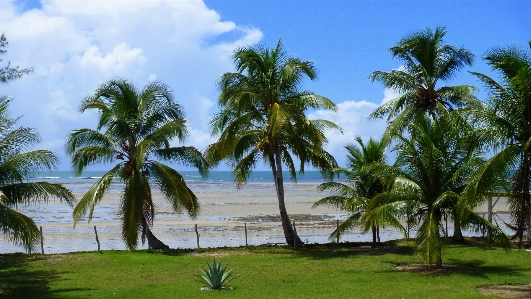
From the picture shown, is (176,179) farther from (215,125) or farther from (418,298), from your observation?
(418,298)

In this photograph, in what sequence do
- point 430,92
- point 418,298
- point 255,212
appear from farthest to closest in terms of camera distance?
1. point 255,212
2. point 430,92
3. point 418,298

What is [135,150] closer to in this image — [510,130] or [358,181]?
[358,181]

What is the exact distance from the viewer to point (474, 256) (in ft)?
63.4

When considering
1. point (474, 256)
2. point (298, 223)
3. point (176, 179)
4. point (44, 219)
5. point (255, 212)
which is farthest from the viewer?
point (255, 212)

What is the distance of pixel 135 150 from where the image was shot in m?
21.0

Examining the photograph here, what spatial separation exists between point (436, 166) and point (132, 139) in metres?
10.5

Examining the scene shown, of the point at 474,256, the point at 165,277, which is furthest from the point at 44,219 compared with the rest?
the point at 474,256

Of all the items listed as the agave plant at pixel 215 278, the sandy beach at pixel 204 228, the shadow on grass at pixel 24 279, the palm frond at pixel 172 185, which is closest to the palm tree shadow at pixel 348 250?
the sandy beach at pixel 204 228

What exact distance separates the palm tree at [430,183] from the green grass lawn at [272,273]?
114 cm

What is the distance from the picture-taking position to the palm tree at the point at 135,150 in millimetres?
20344

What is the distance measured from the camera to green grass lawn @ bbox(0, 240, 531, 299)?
13.8 m

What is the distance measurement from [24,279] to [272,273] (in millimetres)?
6549

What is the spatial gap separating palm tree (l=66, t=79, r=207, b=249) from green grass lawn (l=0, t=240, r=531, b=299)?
1592mm

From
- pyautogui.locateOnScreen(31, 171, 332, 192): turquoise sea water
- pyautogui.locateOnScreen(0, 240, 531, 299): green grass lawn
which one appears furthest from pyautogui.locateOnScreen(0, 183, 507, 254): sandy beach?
pyautogui.locateOnScreen(31, 171, 332, 192): turquoise sea water
